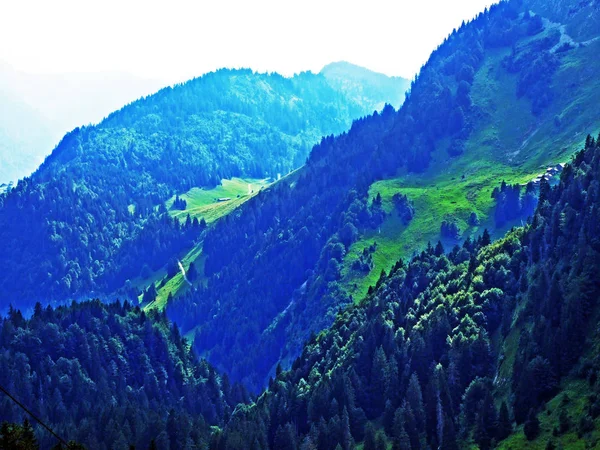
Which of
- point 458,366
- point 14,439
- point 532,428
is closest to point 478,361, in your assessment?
point 458,366

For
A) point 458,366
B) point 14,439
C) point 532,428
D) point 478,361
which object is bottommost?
point 14,439

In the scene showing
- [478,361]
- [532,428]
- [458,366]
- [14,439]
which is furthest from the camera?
[478,361]

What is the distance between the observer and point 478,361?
154375mm

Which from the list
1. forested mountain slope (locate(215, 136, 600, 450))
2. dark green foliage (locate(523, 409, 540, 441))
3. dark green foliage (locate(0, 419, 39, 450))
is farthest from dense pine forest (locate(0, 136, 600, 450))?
dark green foliage (locate(0, 419, 39, 450))

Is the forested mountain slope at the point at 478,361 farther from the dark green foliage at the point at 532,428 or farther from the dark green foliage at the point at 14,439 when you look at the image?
the dark green foliage at the point at 14,439

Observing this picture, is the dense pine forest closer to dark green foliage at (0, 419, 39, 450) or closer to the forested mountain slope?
the forested mountain slope

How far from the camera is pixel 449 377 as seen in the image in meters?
153

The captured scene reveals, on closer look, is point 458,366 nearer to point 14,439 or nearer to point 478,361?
point 478,361

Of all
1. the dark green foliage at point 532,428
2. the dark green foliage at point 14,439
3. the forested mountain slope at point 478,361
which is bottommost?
the dark green foliage at point 14,439

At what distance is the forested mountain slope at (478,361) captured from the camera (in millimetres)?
124000

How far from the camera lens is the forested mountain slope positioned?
12400 centimetres

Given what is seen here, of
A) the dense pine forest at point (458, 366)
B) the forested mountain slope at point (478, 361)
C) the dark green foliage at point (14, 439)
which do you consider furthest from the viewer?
the dense pine forest at point (458, 366)

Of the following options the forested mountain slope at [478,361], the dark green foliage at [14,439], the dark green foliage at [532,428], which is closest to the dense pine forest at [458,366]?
the dark green foliage at [532,428]

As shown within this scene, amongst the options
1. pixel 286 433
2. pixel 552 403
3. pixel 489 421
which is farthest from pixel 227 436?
pixel 552 403
